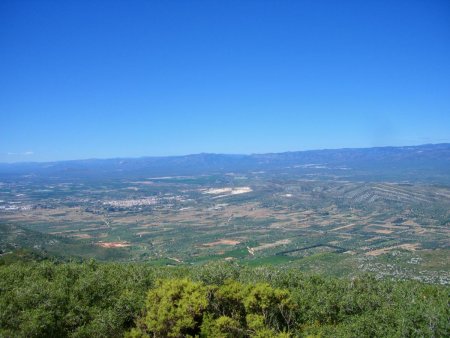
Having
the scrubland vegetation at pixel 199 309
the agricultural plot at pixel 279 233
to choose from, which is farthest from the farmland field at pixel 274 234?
the scrubland vegetation at pixel 199 309

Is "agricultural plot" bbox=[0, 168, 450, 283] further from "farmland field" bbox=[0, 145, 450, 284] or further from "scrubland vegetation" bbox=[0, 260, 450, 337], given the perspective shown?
"scrubland vegetation" bbox=[0, 260, 450, 337]

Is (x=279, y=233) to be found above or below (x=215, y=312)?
below

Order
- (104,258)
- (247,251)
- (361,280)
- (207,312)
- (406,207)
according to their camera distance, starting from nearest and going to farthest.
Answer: (207,312) → (361,280) → (104,258) → (247,251) → (406,207)

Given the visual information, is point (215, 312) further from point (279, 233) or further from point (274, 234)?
point (279, 233)

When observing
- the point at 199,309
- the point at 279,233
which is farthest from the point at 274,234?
the point at 199,309

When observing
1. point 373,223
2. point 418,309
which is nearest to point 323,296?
point 418,309

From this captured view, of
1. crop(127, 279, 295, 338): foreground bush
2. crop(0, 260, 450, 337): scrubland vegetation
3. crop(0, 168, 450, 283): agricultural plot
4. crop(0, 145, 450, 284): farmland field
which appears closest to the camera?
crop(0, 260, 450, 337): scrubland vegetation

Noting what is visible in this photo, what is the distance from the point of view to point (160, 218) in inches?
6821

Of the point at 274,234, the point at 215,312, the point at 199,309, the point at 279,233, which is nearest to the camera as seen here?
the point at 199,309

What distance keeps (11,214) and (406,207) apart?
180 metres

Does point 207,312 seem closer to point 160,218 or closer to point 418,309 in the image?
point 418,309

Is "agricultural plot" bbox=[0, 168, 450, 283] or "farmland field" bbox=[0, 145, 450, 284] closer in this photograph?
"farmland field" bbox=[0, 145, 450, 284]

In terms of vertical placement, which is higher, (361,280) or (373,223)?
(361,280)

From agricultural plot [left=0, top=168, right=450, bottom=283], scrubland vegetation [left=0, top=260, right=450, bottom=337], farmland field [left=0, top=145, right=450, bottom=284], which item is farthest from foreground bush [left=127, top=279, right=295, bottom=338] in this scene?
farmland field [left=0, top=145, right=450, bottom=284]
